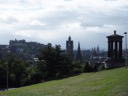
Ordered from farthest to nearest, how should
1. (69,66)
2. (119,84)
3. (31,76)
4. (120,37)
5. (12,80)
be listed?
(12,80) < (31,76) < (69,66) < (120,37) < (119,84)

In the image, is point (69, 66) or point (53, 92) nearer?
point (53, 92)

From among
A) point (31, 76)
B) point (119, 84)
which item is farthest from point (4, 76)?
point (119, 84)

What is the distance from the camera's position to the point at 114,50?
49.2 metres

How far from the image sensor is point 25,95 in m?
30.0

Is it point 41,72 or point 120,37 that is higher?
point 120,37

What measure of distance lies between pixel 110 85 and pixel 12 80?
43029 mm

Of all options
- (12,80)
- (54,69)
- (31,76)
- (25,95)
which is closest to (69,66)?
(54,69)

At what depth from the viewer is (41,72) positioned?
181 feet

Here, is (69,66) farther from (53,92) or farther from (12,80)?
(53,92)

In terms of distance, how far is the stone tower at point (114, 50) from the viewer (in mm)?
47994

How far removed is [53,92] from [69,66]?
78.3 feet

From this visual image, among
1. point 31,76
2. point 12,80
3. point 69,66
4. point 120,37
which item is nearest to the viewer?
point 120,37

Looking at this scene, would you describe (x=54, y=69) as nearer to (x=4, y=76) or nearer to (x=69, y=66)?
(x=69, y=66)

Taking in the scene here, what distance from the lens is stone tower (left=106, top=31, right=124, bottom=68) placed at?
1890 inches
